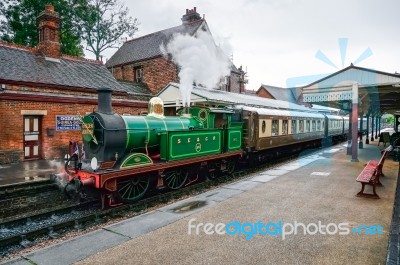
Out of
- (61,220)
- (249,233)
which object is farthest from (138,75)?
(249,233)

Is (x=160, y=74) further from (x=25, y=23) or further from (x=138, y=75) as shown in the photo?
(x=25, y=23)

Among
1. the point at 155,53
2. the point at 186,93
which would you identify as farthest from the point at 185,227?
the point at 155,53

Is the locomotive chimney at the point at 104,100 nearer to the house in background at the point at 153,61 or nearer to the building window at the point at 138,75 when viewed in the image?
the house in background at the point at 153,61

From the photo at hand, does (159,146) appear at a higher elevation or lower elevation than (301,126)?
lower

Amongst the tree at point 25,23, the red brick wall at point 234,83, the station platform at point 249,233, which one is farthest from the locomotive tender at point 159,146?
the tree at point 25,23

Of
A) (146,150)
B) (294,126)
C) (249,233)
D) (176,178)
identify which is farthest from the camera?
(294,126)

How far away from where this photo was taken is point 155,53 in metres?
22.6

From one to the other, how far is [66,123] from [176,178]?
8.11 m

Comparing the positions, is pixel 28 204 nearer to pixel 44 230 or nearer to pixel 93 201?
pixel 93 201

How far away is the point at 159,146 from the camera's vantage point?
8.64 metres

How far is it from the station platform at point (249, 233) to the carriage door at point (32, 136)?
9.63 m

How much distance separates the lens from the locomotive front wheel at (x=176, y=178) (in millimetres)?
8914

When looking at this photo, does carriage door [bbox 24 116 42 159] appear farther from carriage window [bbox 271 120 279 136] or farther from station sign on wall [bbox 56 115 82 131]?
carriage window [bbox 271 120 279 136]

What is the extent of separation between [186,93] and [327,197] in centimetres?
614
